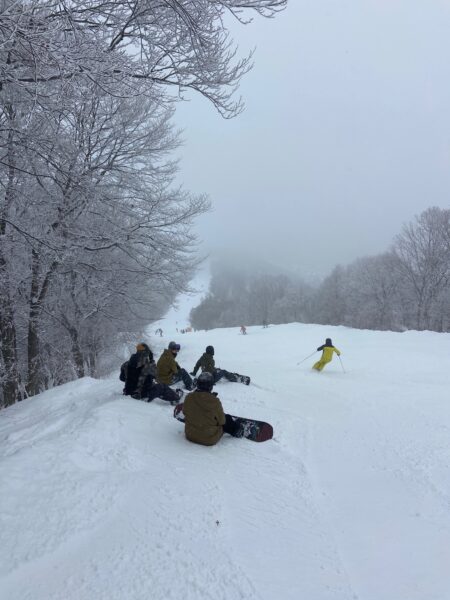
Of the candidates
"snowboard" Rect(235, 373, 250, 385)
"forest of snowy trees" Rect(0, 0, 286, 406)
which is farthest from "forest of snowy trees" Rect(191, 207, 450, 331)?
"snowboard" Rect(235, 373, 250, 385)

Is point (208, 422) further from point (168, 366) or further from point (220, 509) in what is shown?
point (168, 366)

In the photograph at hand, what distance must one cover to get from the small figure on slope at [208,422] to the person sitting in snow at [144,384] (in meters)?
1.83

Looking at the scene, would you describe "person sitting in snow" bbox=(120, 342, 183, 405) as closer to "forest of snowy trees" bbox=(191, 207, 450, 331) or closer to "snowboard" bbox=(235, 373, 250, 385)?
"snowboard" bbox=(235, 373, 250, 385)

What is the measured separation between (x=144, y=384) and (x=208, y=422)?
2286mm

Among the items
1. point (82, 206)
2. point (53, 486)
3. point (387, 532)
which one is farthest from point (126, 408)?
point (82, 206)

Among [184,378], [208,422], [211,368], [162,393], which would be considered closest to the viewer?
[208,422]

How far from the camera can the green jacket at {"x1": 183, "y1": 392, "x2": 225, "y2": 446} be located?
5219 mm

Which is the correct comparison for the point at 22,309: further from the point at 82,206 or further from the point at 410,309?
the point at 410,309

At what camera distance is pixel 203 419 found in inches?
207

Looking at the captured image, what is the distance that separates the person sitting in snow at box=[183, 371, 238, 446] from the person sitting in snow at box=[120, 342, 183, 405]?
6.03 ft

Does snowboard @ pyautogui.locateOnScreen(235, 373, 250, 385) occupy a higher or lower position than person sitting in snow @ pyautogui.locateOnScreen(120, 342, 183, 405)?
lower

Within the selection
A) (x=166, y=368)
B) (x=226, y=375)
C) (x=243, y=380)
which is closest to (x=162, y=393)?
(x=166, y=368)

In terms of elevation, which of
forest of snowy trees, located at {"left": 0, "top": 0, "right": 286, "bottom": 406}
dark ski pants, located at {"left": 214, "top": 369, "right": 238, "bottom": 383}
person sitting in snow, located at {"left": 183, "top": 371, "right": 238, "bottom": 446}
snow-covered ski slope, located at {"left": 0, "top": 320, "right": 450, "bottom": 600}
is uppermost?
forest of snowy trees, located at {"left": 0, "top": 0, "right": 286, "bottom": 406}

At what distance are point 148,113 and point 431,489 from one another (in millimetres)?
10129
